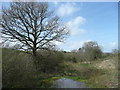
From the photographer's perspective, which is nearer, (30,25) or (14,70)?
(14,70)

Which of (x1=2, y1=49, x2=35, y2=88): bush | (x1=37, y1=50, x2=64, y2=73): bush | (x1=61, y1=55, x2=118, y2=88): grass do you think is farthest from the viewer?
(x1=37, y1=50, x2=64, y2=73): bush

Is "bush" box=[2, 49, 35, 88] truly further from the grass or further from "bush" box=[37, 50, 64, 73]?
"bush" box=[37, 50, 64, 73]

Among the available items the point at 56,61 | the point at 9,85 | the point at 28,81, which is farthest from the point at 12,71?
the point at 56,61

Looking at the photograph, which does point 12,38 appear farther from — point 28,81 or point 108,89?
point 108,89

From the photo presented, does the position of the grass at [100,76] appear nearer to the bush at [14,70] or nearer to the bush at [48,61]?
the bush at [48,61]

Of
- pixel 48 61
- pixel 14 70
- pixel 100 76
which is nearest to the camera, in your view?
pixel 14 70

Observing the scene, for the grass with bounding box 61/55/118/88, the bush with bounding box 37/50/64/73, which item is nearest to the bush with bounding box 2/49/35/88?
the grass with bounding box 61/55/118/88

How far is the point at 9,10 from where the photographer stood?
982 cm

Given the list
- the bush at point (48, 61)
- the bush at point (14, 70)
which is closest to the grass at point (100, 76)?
the bush at point (48, 61)

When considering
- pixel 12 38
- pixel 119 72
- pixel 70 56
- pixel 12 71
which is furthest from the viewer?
pixel 70 56

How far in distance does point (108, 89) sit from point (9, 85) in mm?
5264

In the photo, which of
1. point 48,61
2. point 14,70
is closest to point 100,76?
point 48,61

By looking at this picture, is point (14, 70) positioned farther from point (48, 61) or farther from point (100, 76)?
point (48, 61)

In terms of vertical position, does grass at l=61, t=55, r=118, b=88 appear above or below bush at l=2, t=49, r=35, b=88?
below
